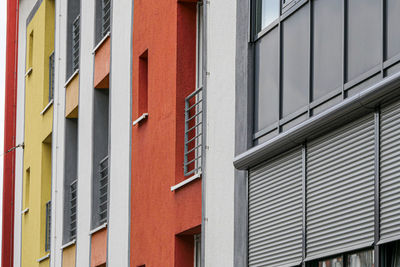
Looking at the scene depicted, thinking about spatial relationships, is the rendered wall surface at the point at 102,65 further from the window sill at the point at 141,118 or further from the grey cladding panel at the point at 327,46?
the grey cladding panel at the point at 327,46

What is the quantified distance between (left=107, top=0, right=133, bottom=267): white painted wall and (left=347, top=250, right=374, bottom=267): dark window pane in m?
8.65

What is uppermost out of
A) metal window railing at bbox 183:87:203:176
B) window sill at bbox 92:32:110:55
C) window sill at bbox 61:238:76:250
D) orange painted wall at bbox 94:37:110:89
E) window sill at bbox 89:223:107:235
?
window sill at bbox 92:32:110:55

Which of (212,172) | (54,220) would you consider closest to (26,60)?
(54,220)

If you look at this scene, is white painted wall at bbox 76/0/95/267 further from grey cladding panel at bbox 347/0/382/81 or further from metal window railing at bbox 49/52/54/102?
grey cladding panel at bbox 347/0/382/81

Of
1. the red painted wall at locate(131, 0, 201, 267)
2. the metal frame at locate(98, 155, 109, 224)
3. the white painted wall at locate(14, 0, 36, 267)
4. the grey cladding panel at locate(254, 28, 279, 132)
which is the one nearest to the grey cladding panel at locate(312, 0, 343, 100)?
the grey cladding panel at locate(254, 28, 279, 132)

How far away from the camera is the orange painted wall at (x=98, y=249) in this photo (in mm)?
20516

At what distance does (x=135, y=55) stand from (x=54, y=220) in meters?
7.83

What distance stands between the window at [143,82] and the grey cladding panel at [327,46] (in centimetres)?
764

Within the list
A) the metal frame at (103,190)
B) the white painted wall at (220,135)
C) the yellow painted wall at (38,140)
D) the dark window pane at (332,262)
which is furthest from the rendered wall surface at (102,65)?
the dark window pane at (332,262)

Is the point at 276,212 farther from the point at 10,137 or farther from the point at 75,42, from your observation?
the point at 10,137

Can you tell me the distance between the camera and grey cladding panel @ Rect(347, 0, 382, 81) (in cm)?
985

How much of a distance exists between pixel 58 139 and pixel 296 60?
14.9 metres

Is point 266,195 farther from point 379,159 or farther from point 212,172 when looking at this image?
point 379,159

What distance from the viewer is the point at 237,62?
13531 millimetres
